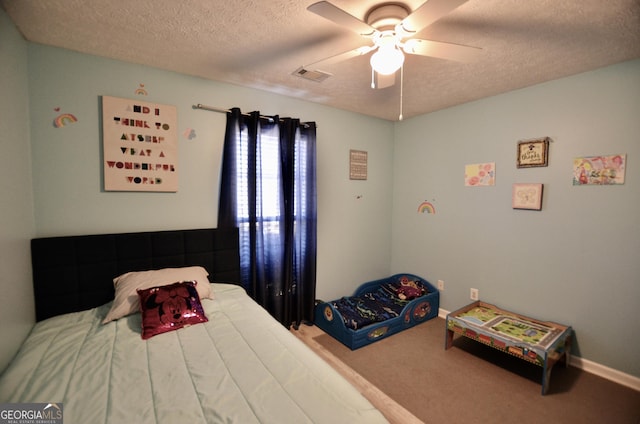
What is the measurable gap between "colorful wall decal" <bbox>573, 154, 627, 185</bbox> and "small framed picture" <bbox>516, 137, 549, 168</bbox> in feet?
0.70

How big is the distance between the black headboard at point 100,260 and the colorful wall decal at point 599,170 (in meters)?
3.00

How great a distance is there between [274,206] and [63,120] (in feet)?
5.33

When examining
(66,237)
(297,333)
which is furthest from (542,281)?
(66,237)

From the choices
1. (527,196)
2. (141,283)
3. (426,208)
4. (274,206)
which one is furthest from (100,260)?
(527,196)

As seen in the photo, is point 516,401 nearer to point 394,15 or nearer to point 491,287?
point 491,287

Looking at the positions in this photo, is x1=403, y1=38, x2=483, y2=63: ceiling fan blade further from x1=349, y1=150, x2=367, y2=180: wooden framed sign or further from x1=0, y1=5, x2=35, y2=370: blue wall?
x1=0, y1=5, x2=35, y2=370: blue wall

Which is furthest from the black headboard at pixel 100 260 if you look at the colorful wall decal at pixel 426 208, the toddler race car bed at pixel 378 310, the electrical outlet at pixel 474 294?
the electrical outlet at pixel 474 294

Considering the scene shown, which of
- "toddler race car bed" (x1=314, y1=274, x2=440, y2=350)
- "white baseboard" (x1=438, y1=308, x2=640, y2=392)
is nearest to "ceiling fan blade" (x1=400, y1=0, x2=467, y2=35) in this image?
"toddler race car bed" (x1=314, y1=274, x2=440, y2=350)

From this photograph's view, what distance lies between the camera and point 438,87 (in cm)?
247

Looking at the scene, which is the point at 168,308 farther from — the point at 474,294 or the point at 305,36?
the point at 474,294

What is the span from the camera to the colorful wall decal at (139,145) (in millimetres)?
1979

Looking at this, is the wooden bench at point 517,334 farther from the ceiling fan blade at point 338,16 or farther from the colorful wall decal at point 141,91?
the colorful wall decal at point 141,91

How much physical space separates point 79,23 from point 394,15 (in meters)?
1.75

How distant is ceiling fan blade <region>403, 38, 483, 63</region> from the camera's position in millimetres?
1393
